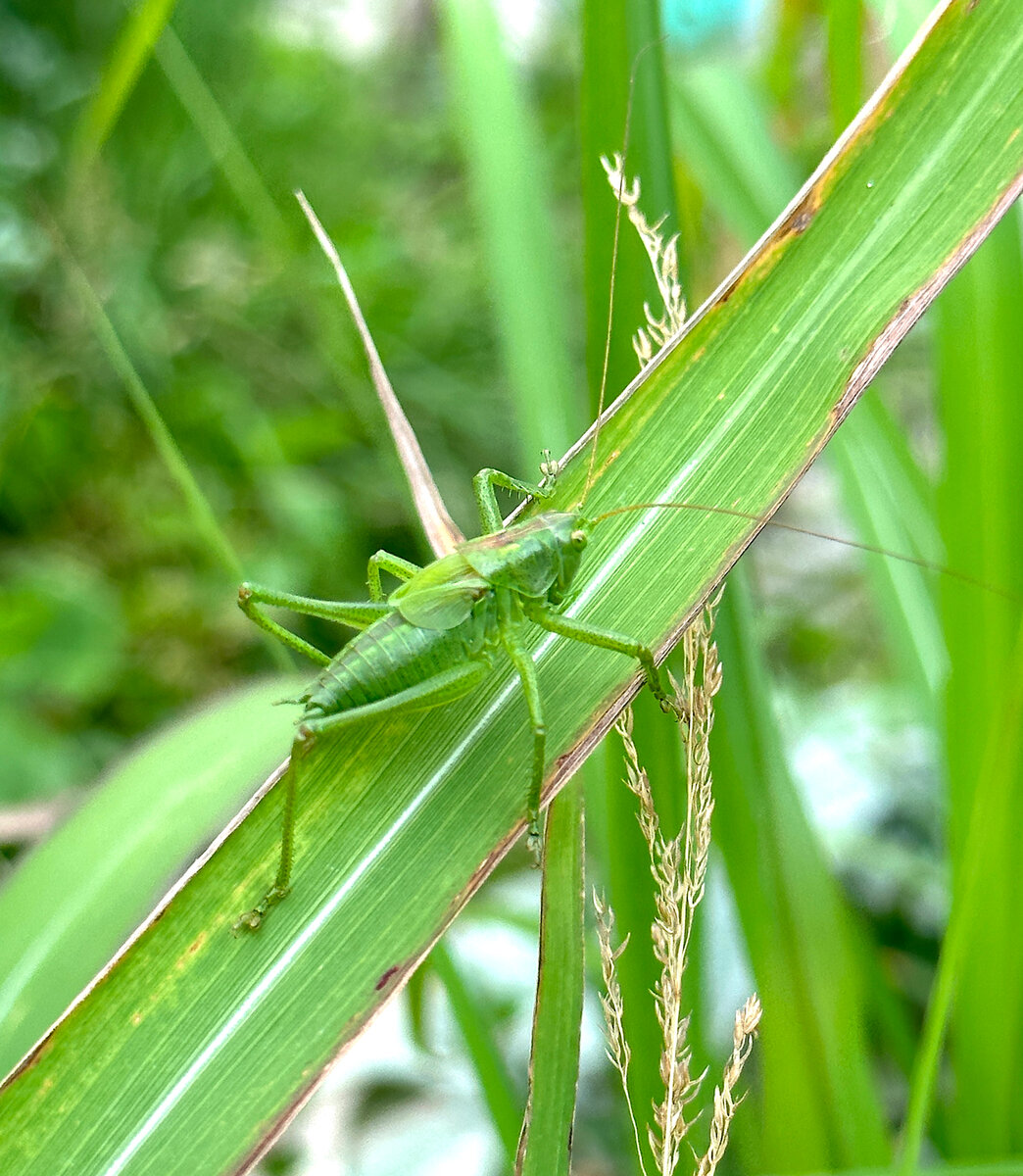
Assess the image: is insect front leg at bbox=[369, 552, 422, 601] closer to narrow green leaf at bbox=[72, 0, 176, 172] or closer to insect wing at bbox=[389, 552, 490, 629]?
insect wing at bbox=[389, 552, 490, 629]

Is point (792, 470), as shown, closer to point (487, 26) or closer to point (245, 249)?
point (487, 26)

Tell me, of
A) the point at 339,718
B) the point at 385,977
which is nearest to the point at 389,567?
the point at 339,718

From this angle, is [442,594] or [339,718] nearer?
[339,718]

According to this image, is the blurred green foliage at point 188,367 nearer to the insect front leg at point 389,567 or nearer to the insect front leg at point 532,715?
the insect front leg at point 389,567

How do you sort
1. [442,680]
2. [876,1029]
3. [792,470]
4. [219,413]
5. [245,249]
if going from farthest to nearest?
1. [245,249]
2. [219,413]
3. [876,1029]
4. [442,680]
5. [792,470]

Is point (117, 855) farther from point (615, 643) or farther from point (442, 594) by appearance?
point (615, 643)

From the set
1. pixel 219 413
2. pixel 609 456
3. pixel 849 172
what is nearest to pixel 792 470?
pixel 609 456

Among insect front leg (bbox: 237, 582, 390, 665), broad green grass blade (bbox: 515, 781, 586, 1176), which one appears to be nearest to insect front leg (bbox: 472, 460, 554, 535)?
insect front leg (bbox: 237, 582, 390, 665)
